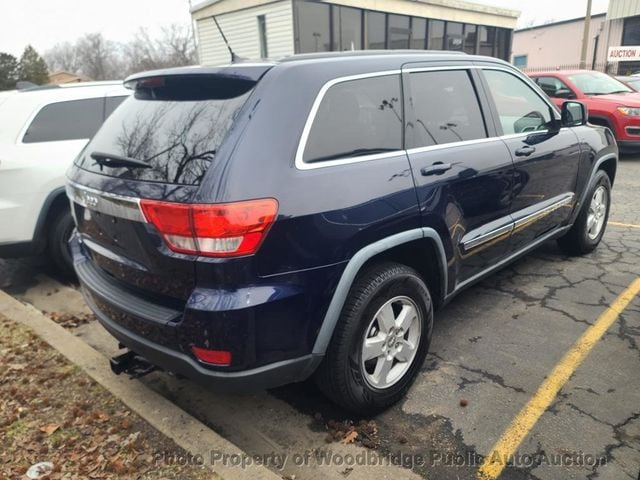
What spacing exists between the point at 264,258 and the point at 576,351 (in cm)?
234

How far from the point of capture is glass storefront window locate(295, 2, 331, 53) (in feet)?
52.7

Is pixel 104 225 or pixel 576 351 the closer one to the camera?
pixel 104 225

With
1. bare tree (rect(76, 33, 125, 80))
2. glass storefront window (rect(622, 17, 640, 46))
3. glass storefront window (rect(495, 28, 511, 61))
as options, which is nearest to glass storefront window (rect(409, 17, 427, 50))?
glass storefront window (rect(495, 28, 511, 61))

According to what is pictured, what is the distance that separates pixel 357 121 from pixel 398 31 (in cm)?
1792

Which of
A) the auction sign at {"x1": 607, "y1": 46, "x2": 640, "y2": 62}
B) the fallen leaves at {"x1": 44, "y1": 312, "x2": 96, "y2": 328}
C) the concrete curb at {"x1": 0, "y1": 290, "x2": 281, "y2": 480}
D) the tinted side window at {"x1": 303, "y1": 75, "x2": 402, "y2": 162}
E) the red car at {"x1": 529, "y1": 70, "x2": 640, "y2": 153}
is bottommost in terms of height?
the fallen leaves at {"x1": 44, "y1": 312, "x2": 96, "y2": 328}

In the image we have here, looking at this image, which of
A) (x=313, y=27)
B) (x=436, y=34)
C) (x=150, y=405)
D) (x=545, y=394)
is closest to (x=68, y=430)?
(x=150, y=405)

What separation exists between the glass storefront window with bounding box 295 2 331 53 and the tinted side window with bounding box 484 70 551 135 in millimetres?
13161

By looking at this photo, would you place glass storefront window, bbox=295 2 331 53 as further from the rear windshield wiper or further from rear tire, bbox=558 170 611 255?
the rear windshield wiper

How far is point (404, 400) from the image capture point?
2.93 metres

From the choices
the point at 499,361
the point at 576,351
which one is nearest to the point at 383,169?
the point at 499,361

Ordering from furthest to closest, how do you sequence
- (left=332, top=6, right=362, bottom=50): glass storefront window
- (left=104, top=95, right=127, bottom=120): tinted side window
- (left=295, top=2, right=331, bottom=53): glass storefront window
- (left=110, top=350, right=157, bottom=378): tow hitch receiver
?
(left=332, top=6, right=362, bottom=50): glass storefront window < (left=295, top=2, right=331, bottom=53): glass storefront window < (left=104, top=95, right=127, bottom=120): tinted side window < (left=110, top=350, right=157, bottom=378): tow hitch receiver

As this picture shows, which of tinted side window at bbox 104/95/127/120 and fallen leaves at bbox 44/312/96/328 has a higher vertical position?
tinted side window at bbox 104/95/127/120

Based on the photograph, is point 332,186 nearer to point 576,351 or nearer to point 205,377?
point 205,377

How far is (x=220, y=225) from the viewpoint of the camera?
2.05 metres
